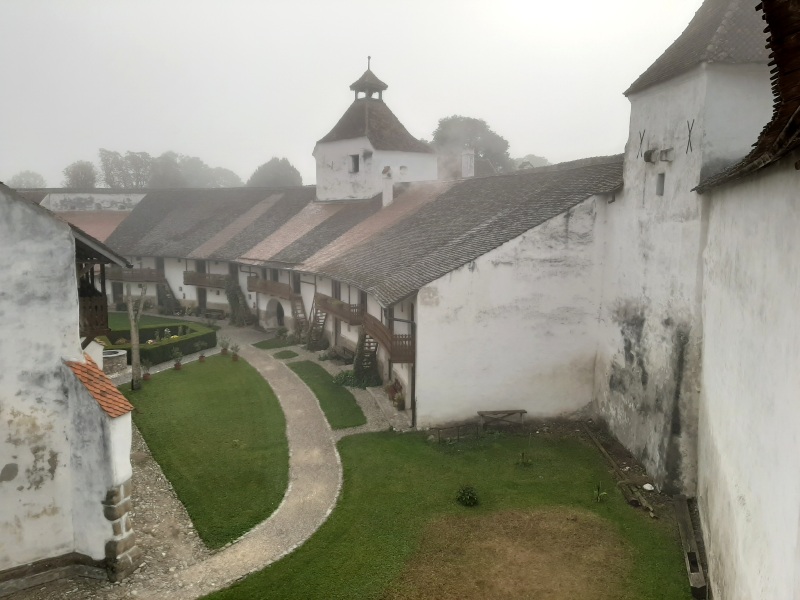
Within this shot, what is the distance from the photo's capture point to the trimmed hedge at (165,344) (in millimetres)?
30609

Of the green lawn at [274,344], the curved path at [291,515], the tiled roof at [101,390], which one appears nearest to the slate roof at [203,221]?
the green lawn at [274,344]

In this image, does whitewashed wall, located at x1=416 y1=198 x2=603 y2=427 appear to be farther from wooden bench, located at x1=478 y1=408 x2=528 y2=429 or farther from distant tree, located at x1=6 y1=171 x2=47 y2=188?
distant tree, located at x1=6 y1=171 x2=47 y2=188

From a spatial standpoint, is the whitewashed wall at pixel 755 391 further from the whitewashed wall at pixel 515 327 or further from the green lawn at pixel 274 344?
the green lawn at pixel 274 344

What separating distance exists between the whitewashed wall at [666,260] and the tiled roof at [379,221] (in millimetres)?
14585

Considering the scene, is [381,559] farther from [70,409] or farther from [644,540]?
[70,409]

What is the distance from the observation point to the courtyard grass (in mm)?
12828

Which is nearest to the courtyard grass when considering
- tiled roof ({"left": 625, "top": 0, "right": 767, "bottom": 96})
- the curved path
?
the curved path

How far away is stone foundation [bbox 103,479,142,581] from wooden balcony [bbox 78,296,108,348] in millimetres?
5198

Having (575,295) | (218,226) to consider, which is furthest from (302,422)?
(218,226)

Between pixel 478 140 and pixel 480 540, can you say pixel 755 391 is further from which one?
pixel 478 140

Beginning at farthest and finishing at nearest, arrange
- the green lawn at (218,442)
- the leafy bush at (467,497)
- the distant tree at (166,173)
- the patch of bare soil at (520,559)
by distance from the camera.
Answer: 1. the distant tree at (166,173)
2. the green lawn at (218,442)
3. the leafy bush at (467,497)
4. the patch of bare soil at (520,559)

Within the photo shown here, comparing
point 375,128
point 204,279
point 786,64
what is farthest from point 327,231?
point 786,64

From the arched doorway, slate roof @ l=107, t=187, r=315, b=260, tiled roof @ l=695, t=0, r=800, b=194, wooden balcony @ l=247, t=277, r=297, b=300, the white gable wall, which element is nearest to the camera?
tiled roof @ l=695, t=0, r=800, b=194

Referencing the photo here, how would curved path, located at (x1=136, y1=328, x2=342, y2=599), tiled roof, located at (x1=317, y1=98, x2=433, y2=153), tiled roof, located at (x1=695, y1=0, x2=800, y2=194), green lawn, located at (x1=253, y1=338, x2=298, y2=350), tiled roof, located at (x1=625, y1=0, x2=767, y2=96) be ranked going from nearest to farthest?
tiled roof, located at (x1=695, y1=0, x2=800, y2=194), curved path, located at (x1=136, y1=328, x2=342, y2=599), tiled roof, located at (x1=625, y1=0, x2=767, y2=96), green lawn, located at (x1=253, y1=338, x2=298, y2=350), tiled roof, located at (x1=317, y1=98, x2=433, y2=153)
